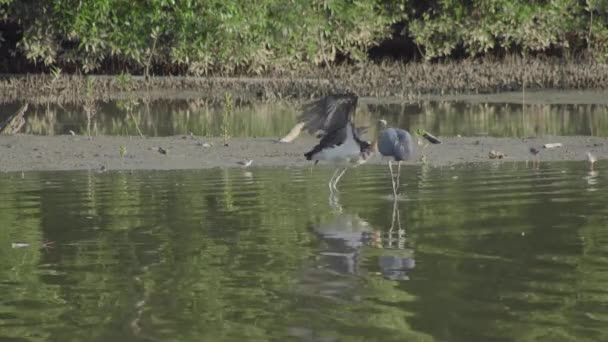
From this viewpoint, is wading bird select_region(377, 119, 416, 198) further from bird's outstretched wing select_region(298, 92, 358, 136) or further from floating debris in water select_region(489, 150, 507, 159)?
floating debris in water select_region(489, 150, 507, 159)

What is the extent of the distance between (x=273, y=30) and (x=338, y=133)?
14029mm

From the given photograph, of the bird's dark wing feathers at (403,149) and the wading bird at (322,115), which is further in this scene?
the wading bird at (322,115)

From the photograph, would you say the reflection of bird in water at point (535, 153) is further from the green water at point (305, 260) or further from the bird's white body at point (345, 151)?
the bird's white body at point (345, 151)

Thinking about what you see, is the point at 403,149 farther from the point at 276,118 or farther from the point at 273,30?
the point at 273,30

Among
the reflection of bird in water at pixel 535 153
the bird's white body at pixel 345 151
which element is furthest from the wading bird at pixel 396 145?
the reflection of bird in water at pixel 535 153

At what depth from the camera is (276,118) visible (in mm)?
20141

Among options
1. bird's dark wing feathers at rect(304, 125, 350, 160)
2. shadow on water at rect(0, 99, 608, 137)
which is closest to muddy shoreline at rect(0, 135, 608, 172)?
shadow on water at rect(0, 99, 608, 137)

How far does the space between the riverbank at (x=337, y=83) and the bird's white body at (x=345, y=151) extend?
11.0 meters

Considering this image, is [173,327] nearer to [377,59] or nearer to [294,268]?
[294,268]

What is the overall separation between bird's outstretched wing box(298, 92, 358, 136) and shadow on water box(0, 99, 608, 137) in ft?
12.7

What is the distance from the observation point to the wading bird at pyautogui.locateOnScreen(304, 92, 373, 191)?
39.9 ft

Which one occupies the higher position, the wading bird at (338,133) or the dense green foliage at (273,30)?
the dense green foliage at (273,30)

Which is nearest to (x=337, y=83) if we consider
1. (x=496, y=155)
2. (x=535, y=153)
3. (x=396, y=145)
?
(x=535, y=153)

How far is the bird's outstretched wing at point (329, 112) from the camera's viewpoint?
39.8 ft
